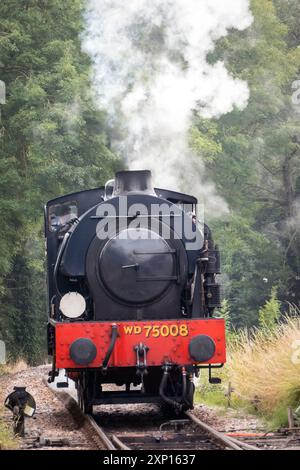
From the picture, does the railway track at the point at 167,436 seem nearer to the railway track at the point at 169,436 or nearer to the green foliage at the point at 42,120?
the railway track at the point at 169,436

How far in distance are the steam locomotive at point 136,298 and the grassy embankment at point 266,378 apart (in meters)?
0.65

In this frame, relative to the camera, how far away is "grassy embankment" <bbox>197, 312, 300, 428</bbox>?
10.0 metres

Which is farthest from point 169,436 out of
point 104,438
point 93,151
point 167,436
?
point 93,151

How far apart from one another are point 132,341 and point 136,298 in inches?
23.1

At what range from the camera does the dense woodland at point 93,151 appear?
23953 mm

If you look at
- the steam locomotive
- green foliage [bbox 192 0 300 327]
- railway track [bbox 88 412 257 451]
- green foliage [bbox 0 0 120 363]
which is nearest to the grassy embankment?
the steam locomotive

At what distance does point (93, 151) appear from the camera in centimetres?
2417

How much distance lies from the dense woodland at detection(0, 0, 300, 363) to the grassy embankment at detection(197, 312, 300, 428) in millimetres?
8428

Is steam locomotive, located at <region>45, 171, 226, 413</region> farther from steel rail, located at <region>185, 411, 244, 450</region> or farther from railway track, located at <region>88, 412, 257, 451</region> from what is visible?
steel rail, located at <region>185, 411, 244, 450</region>

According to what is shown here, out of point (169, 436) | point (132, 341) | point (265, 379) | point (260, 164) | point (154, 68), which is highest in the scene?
point (260, 164)

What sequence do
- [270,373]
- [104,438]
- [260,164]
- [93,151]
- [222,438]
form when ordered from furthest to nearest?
[260,164], [93,151], [270,373], [104,438], [222,438]

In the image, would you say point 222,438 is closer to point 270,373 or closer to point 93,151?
point 270,373

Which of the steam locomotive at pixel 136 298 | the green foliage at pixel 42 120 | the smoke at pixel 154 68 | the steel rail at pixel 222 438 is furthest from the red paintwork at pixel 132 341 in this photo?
the green foliage at pixel 42 120
